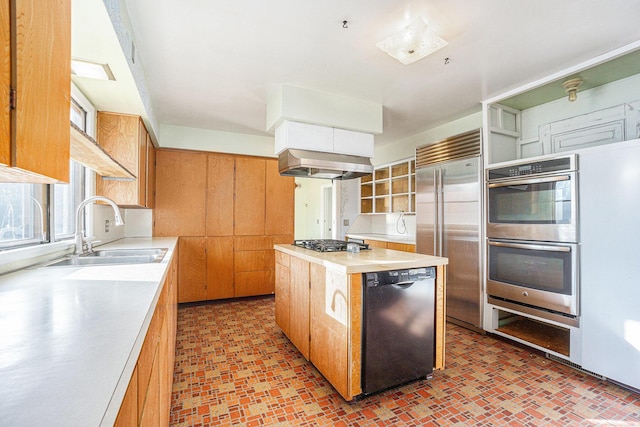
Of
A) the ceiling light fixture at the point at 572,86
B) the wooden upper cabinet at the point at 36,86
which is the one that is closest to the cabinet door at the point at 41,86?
the wooden upper cabinet at the point at 36,86

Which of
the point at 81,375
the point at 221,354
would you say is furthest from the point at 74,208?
the point at 81,375

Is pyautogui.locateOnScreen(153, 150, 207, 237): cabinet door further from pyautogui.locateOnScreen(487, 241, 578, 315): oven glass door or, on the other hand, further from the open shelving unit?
pyautogui.locateOnScreen(487, 241, 578, 315): oven glass door

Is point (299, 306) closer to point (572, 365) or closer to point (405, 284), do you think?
point (405, 284)

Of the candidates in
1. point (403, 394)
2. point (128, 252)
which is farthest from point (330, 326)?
point (128, 252)

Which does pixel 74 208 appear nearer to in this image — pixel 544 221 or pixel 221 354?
pixel 221 354

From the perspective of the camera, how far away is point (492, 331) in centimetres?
302

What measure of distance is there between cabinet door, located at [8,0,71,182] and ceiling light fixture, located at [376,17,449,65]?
1.75 metres

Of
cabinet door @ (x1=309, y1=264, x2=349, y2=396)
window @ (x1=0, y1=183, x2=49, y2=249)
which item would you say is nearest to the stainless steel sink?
window @ (x1=0, y1=183, x2=49, y2=249)

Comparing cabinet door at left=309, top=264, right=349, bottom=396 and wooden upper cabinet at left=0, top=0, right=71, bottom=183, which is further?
cabinet door at left=309, top=264, right=349, bottom=396

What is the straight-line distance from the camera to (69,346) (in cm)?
68

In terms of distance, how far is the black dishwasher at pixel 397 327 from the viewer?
1.93 metres

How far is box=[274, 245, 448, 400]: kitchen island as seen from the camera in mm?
1893

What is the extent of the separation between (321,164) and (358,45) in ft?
3.45

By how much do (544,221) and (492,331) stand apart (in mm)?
1243
